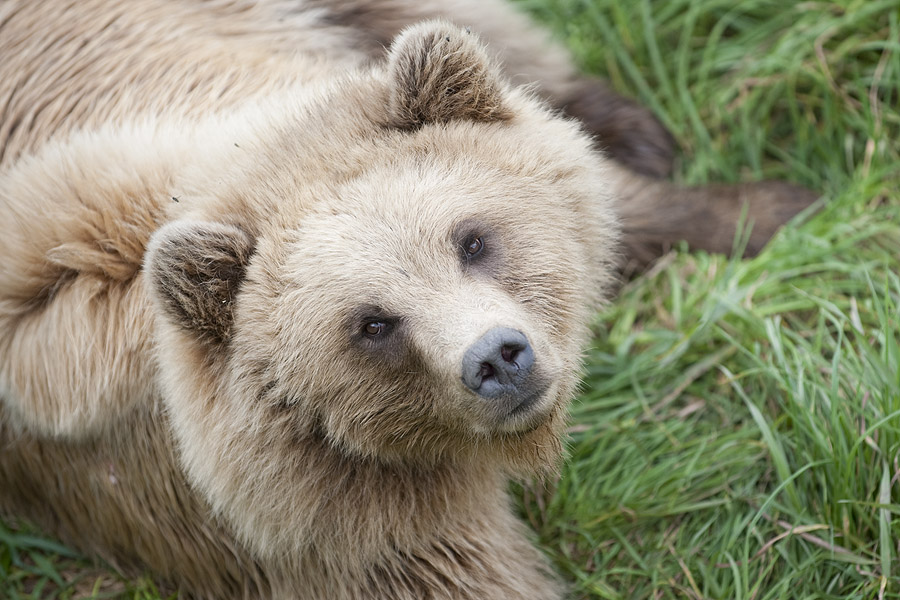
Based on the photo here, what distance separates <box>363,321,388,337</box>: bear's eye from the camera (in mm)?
3070

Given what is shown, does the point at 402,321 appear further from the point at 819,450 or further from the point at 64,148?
the point at 819,450

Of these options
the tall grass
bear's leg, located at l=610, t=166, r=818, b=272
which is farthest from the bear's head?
bear's leg, located at l=610, t=166, r=818, b=272

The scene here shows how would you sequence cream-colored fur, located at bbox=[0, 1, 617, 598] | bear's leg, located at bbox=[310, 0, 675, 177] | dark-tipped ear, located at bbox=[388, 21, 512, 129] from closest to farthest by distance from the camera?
1. cream-colored fur, located at bbox=[0, 1, 617, 598]
2. dark-tipped ear, located at bbox=[388, 21, 512, 129]
3. bear's leg, located at bbox=[310, 0, 675, 177]

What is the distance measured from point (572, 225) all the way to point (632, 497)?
146 centimetres

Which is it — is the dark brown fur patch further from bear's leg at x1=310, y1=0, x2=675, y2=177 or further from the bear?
the bear

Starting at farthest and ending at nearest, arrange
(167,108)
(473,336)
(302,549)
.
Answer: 1. (167,108)
2. (302,549)
3. (473,336)

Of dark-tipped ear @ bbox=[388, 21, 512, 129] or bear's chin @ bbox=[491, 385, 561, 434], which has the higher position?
dark-tipped ear @ bbox=[388, 21, 512, 129]

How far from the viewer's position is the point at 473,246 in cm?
320

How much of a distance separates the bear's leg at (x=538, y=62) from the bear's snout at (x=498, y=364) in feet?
7.93

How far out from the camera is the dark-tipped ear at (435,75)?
3.34 metres

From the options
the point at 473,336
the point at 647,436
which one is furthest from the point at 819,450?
the point at 473,336

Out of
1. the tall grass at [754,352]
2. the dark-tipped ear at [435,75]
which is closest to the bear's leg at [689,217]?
the tall grass at [754,352]

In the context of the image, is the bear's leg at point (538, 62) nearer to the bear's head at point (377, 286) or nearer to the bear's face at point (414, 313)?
the bear's head at point (377, 286)

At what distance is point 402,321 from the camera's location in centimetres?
304
